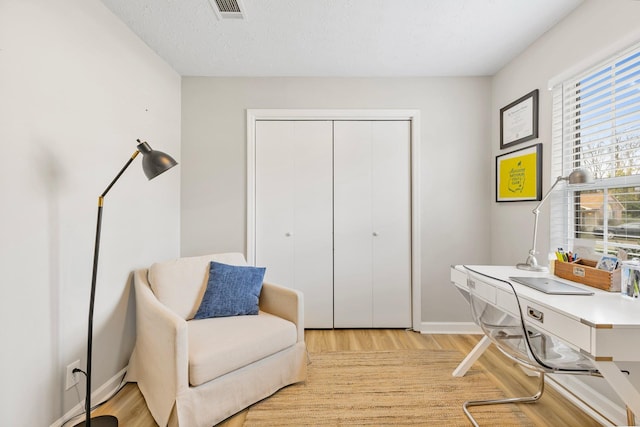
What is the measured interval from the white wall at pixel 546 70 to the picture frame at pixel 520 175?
5 cm

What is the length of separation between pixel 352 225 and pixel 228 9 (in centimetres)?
195

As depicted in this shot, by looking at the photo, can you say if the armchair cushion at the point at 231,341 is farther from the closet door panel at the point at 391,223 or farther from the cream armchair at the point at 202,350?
the closet door panel at the point at 391,223

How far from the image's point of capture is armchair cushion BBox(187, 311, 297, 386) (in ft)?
5.28

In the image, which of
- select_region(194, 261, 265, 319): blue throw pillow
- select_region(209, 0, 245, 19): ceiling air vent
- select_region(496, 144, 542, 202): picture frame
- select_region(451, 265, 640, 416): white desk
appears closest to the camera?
select_region(451, 265, 640, 416): white desk

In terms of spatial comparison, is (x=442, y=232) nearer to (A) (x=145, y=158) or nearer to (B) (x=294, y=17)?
(B) (x=294, y=17)

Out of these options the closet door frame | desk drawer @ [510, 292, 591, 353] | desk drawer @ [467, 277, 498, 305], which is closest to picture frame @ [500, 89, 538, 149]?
the closet door frame

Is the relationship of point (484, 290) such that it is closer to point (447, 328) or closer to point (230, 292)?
point (447, 328)

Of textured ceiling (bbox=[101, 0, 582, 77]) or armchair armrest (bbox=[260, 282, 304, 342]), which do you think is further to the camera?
armchair armrest (bbox=[260, 282, 304, 342])

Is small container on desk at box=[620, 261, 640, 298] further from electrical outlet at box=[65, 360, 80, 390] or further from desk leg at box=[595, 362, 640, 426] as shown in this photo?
electrical outlet at box=[65, 360, 80, 390]

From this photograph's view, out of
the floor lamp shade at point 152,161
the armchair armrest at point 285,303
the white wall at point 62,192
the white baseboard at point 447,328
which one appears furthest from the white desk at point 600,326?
the white wall at point 62,192

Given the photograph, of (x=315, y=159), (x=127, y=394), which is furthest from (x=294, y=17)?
(x=127, y=394)

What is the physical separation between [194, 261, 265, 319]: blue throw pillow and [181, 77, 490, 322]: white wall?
0.72 metres

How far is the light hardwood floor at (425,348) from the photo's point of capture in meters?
1.75

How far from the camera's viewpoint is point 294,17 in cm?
205
